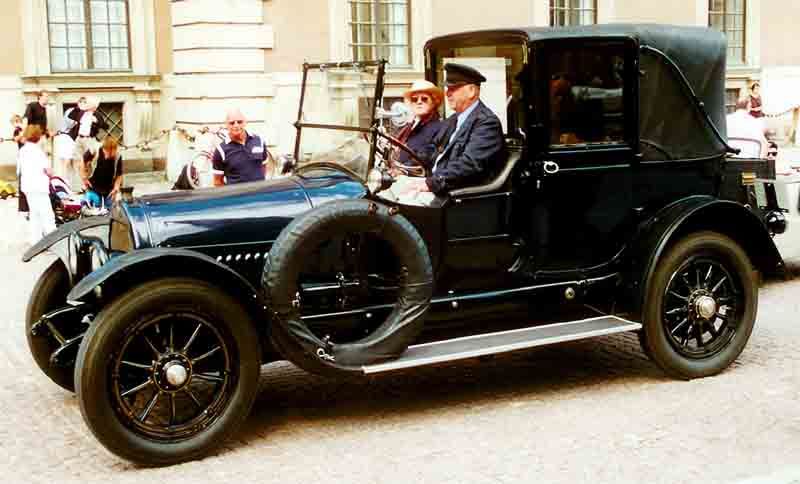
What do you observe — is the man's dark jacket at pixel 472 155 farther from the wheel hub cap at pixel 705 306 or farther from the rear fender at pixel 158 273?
the wheel hub cap at pixel 705 306

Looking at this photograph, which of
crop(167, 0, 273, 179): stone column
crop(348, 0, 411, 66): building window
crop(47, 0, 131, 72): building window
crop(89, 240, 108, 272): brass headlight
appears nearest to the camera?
crop(89, 240, 108, 272): brass headlight

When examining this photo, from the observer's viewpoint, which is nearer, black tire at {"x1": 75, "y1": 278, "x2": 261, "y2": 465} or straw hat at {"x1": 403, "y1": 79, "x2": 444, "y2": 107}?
black tire at {"x1": 75, "y1": 278, "x2": 261, "y2": 465}

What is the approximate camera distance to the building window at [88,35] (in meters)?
19.5

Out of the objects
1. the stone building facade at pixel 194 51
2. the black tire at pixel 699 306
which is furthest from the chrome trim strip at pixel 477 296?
the stone building facade at pixel 194 51

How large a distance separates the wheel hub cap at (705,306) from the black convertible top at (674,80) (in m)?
0.89

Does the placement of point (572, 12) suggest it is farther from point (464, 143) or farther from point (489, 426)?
point (489, 426)

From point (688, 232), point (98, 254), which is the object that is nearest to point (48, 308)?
point (98, 254)

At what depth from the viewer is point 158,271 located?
5641 mm

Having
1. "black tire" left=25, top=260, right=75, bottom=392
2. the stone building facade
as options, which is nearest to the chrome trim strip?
"black tire" left=25, top=260, right=75, bottom=392

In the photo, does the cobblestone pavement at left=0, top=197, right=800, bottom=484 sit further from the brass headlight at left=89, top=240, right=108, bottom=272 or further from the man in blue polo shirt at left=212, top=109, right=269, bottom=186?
the man in blue polo shirt at left=212, top=109, right=269, bottom=186

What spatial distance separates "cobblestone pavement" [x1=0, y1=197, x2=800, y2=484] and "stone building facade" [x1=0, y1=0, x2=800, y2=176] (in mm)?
10580

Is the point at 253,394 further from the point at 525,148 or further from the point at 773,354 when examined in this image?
the point at 773,354

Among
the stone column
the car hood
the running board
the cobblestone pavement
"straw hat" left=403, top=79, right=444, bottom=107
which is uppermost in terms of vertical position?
the stone column

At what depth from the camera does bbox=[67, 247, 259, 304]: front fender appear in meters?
5.46
